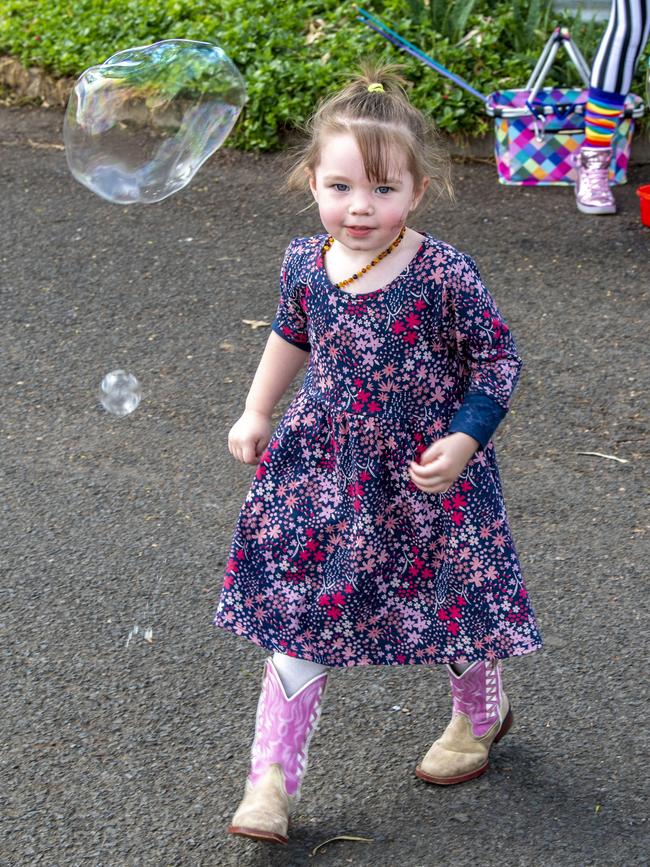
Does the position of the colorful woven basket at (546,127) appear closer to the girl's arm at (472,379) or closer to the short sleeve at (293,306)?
the short sleeve at (293,306)

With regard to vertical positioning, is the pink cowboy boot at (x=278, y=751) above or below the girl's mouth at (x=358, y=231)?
below

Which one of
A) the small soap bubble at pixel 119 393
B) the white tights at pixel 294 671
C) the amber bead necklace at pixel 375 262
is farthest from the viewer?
the small soap bubble at pixel 119 393

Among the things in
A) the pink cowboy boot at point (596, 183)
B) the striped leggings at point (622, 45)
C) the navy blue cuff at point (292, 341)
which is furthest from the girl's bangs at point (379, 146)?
the striped leggings at point (622, 45)

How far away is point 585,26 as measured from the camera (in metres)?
6.79

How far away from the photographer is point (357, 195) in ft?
7.42

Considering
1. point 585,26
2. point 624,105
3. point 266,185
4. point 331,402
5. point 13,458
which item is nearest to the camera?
point 331,402

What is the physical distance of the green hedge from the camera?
650cm

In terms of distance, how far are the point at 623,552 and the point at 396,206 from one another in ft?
4.88

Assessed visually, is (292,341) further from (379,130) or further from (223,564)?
(223,564)

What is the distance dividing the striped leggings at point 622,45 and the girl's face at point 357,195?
3.72 m

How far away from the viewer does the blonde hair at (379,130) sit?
2250 mm

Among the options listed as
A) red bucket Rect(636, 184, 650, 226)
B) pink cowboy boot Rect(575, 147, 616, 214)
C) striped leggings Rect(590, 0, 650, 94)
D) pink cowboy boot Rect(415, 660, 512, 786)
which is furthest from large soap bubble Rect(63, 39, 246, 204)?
striped leggings Rect(590, 0, 650, 94)

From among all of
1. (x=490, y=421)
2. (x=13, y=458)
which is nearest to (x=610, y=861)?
(x=490, y=421)

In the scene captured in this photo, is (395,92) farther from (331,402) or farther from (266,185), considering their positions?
(266,185)
